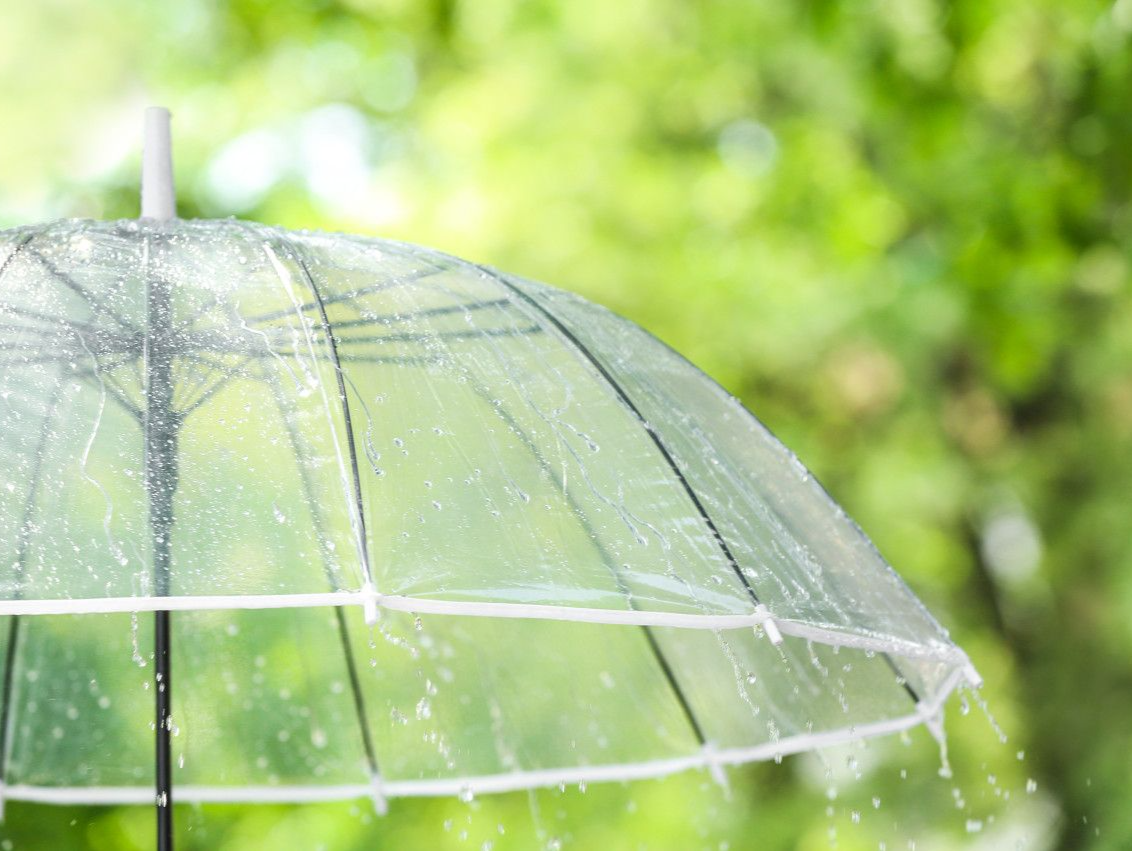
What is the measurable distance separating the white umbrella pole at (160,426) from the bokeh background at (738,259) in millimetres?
3114

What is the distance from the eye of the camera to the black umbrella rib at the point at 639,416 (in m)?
1.36

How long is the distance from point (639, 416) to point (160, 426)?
533mm

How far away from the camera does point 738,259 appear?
5.32m

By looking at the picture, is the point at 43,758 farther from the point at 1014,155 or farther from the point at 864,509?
the point at 864,509

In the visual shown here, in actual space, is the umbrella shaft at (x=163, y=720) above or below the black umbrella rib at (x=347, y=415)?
below

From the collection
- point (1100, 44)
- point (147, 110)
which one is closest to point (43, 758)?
point (147, 110)

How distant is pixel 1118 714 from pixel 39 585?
200 inches

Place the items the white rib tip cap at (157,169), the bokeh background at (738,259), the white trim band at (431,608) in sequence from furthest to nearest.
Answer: the bokeh background at (738,259), the white rib tip cap at (157,169), the white trim band at (431,608)

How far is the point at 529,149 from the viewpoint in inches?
213

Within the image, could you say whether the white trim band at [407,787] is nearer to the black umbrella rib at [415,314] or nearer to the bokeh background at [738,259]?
the black umbrella rib at [415,314]

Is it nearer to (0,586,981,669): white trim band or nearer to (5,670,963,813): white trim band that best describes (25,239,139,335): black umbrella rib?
(0,586,981,669): white trim band

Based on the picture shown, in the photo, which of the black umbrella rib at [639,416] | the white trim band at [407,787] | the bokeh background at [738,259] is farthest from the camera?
the bokeh background at [738,259]

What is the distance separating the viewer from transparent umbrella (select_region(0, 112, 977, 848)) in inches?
46.9

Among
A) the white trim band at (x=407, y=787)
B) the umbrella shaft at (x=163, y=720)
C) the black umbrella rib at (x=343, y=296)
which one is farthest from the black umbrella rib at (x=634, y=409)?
the white trim band at (x=407, y=787)
